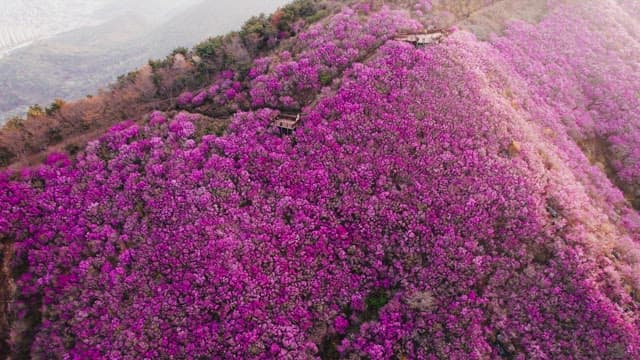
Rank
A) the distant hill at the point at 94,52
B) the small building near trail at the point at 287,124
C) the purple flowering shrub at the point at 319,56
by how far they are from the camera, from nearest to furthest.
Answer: the small building near trail at the point at 287,124
the purple flowering shrub at the point at 319,56
the distant hill at the point at 94,52

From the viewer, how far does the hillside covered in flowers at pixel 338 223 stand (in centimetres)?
1795

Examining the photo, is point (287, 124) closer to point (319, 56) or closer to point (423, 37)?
point (319, 56)

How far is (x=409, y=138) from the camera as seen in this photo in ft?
73.6

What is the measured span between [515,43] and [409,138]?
61.5 ft

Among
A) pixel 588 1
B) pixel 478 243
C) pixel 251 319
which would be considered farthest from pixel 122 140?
pixel 588 1

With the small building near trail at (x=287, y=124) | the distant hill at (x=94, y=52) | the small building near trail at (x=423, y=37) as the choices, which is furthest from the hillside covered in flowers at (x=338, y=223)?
the distant hill at (x=94, y=52)

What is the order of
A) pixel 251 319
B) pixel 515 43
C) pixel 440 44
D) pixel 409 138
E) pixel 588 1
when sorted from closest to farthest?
pixel 251 319 → pixel 409 138 → pixel 440 44 → pixel 515 43 → pixel 588 1

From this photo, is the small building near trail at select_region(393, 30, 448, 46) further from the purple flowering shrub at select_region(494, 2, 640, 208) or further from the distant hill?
the distant hill

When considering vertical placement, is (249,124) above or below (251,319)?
above

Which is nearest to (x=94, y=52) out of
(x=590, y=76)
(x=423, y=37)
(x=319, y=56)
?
(x=319, y=56)

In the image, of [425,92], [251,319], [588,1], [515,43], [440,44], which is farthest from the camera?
[588,1]

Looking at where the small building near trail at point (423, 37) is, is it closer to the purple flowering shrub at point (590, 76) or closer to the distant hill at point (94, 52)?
the purple flowering shrub at point (590, 76)

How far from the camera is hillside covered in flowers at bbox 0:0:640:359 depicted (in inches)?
707

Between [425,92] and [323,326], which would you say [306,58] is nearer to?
[425,92]
